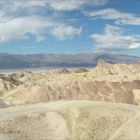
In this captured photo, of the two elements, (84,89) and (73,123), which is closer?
(73,123)

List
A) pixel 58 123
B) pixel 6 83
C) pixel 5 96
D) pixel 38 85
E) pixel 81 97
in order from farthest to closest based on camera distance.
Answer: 1. pixel 6 83
2. pixel 5 96
3. pixel 38 85
4. pixel 81 97
5. pixel 58 123

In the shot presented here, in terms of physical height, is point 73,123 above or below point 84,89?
below

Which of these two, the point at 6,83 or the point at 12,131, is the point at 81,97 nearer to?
the point at 6,83

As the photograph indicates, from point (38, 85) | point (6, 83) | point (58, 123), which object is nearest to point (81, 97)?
point (38, 85)

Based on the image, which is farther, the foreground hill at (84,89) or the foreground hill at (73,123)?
the foreground hill at (84,89)

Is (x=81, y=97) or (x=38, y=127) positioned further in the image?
(x=81, y=97)

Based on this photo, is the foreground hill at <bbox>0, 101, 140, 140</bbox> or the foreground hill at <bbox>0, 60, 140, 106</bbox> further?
the foreground hill at <bbox>0, 60, 140, 106</bbox>

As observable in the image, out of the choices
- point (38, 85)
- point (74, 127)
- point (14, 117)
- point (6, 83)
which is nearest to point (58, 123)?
point (74, 127)

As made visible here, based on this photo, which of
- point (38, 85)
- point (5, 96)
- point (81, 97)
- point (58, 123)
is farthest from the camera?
point (5, 96)
